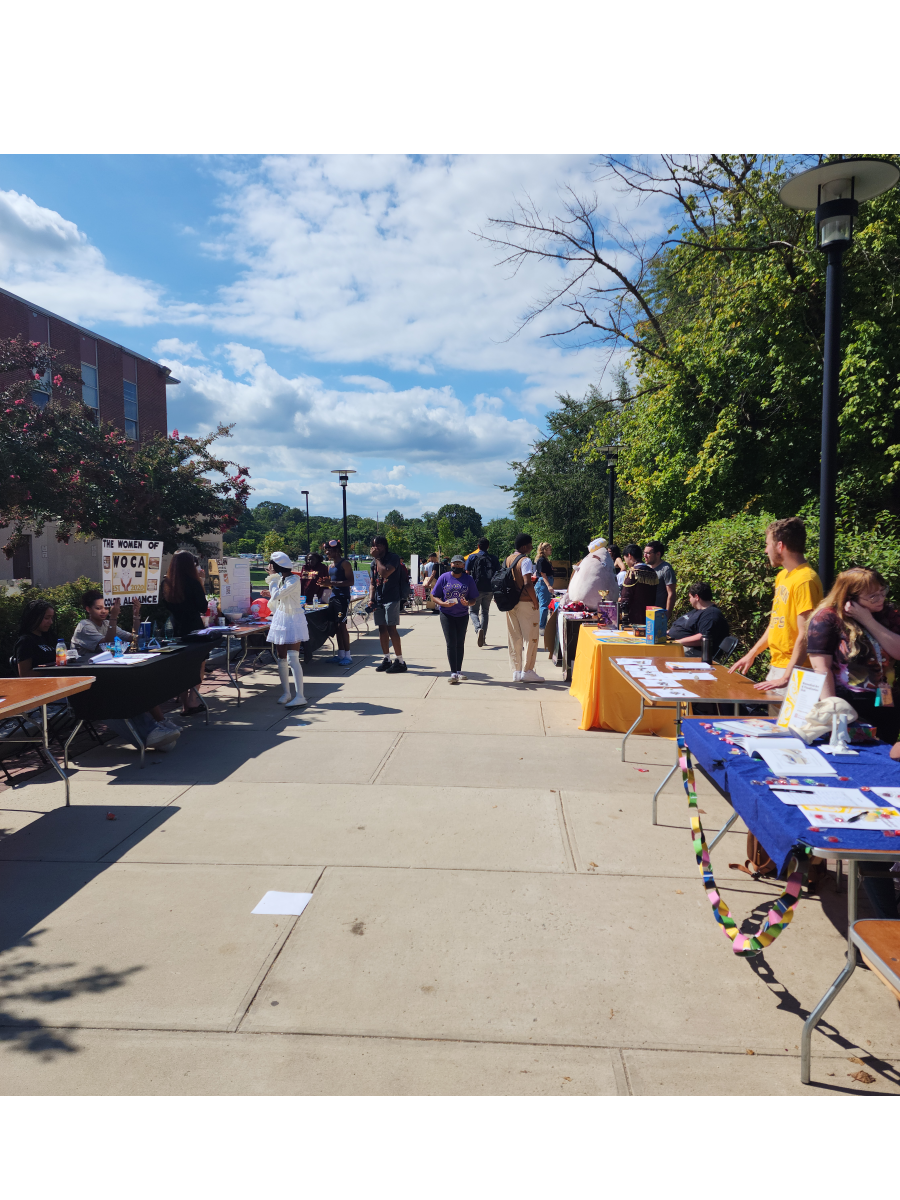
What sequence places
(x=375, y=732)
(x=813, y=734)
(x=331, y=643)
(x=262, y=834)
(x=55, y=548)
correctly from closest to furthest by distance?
(x=813, y=734) < (x=262, y=834) < (x=375, y=732) < (x=331, y=643) < (x=55, y=548)

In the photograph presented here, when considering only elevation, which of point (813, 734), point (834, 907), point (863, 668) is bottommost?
point (834, 907)

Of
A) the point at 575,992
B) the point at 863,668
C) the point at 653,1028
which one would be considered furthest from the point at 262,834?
the point at 863,668

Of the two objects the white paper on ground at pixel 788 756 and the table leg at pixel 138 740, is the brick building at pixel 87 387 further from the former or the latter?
the white paper on ground at pixel 788 756

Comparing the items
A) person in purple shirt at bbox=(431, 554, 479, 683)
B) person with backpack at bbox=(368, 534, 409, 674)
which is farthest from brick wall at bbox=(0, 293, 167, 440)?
person in purple shirt at bbox=(431, 554, 479, 683)

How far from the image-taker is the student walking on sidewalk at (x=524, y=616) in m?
8.91

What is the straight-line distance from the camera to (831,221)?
475 centimetres

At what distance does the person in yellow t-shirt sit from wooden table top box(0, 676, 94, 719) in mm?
4887

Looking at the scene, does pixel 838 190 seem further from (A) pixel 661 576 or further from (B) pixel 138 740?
(B) pixel 138 740

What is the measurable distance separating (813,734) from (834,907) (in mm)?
1023

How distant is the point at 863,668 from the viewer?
145 inches

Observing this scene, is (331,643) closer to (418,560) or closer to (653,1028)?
(653,1028)

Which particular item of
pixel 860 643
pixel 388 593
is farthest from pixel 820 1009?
pixel 388 593

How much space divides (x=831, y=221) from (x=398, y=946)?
210 inches

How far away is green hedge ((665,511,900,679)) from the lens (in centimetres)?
729
